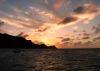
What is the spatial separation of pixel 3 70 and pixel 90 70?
22506 millimetres

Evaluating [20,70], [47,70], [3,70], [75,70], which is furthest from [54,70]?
[3,70]

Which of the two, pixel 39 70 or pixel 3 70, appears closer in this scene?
pixel 3 70

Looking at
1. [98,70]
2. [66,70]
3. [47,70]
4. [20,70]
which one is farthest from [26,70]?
[98,70]

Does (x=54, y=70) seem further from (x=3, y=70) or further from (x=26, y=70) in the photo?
(x=3, y=70)

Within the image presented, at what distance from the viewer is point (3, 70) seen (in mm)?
49469

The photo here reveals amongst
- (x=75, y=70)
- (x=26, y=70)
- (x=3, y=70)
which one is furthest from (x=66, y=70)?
(x=3, y=70)

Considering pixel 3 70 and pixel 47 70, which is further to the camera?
pixel 47 70

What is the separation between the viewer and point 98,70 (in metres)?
49.9

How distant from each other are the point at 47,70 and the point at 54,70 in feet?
6.69

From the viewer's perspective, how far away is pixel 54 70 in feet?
171

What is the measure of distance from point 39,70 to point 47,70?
2.24 metres

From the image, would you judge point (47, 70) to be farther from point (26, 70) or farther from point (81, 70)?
point (81, 70)

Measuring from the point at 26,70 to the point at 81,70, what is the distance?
14.6 m

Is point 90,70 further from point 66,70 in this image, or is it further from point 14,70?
point 14,70
